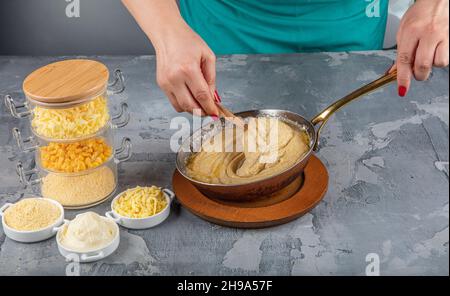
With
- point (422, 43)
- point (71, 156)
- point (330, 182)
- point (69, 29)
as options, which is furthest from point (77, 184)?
point (69, 29)

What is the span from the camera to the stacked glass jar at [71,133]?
118cm

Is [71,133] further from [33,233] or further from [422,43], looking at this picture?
[422,43]

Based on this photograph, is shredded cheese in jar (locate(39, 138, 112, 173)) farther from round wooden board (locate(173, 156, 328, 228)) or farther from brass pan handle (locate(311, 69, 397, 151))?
brass pan handle (locate(311, 69, 397, 151))

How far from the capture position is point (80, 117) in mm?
1188

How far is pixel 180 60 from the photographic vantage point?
1.20 m

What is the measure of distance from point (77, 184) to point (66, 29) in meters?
1.40

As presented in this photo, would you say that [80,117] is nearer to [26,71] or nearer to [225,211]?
[225,211]

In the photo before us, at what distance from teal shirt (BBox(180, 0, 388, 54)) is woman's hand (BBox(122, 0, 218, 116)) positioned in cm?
48

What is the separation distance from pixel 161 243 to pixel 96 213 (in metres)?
0.14

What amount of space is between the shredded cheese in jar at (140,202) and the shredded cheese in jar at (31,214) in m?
0.11

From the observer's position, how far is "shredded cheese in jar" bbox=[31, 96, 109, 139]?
3.87 feet

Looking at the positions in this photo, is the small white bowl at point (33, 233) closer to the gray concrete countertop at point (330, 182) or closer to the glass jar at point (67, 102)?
the gray concrete countertop at point (330, 182)

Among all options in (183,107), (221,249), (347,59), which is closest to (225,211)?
(221,249)
